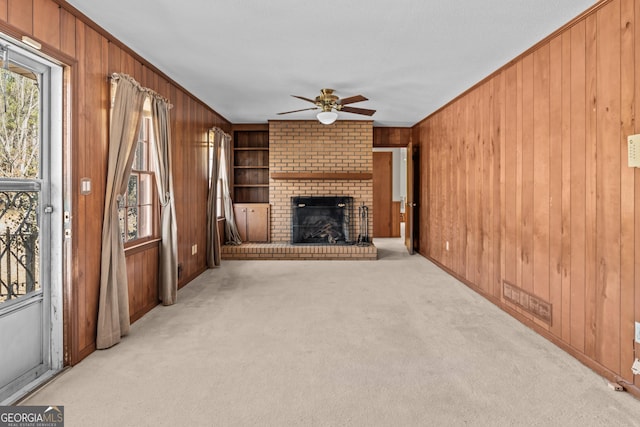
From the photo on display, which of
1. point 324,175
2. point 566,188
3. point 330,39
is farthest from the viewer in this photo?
point 324,175

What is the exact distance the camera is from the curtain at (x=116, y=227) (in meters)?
2.64

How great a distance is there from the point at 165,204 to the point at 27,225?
5.01 feet

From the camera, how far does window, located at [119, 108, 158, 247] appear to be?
344cm

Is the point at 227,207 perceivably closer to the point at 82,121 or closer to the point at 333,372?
the point at 82,121

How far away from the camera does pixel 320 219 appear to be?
650cm

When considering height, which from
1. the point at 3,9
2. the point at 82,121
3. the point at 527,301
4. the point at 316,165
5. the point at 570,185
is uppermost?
the point at 3,9

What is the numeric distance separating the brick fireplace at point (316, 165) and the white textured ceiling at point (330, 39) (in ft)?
6.52

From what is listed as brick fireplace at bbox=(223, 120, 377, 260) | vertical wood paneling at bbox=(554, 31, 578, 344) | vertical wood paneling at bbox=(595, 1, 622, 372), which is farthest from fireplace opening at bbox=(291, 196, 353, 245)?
vertical wood paneling at bbox=(595, 1, 622, 372)

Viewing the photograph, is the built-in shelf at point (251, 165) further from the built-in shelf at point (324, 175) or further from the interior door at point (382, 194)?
the interior door at point (382, 194)

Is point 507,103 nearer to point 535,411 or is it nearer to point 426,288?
point 426,288

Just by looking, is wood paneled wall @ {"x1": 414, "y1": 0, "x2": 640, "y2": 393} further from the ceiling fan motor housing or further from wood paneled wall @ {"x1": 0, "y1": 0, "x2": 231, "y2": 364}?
wood paneled wall @ {"x1": 0, "y1": 0, "x2": 231, "y2": 364}

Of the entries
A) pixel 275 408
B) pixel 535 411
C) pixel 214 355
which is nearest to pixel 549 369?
pixel 535 411

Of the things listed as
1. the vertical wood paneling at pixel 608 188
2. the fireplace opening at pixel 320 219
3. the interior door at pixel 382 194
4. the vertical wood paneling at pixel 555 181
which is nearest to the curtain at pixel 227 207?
the fireplace opening at pixel 320 219

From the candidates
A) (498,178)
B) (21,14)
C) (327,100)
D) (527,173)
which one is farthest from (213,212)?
(527,173)
